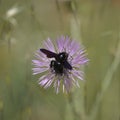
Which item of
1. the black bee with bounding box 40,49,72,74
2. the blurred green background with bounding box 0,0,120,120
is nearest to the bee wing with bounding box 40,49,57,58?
the black bee with bounding box 40,49,72,74

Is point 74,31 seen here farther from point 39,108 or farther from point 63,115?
point 39,108

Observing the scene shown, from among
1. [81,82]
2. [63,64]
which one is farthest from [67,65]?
[81,82]

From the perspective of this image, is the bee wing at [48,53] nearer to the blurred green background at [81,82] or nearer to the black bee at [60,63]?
the black bee at [60,63]

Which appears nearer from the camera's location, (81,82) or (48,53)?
(48,53)

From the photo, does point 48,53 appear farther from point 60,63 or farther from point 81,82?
point 81,82

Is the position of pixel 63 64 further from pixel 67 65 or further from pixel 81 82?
pixel 81 82
